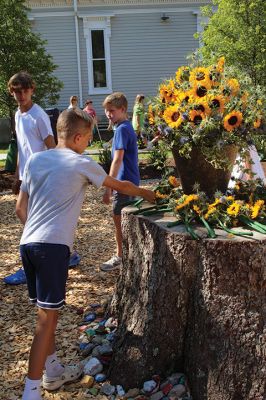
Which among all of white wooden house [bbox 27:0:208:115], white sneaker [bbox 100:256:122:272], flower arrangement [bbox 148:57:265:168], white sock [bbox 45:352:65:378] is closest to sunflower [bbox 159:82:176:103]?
flower arrangement [bbox 148:57:265:168]

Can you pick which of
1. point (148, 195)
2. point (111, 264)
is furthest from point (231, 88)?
point (111, 264)

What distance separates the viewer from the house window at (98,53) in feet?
57.0

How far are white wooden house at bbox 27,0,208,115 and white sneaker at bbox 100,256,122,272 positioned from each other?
44.2ft

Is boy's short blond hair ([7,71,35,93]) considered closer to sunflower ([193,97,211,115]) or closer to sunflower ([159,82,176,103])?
sunflower ([159,82,176,103])

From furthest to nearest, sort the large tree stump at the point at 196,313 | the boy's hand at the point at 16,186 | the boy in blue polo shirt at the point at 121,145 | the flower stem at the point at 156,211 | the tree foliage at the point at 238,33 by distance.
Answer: the tree foliage at the point at 238,33 < the boy's hand at the point at 16,186 < the boy in blue polo shirt at the point at 121,145 < the flower stem at the point at 156,211 < the large tree stump at the point at 196,313

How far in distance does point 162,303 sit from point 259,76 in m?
11.4

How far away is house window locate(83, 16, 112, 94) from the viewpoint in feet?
57.0

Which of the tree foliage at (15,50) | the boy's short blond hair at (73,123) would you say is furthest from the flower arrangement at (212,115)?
the tree foliage at (15,50)

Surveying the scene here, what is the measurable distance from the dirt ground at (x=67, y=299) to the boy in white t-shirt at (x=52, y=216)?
18.1 inches

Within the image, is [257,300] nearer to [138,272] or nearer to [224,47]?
[138,272]

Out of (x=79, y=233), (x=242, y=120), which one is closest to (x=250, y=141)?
(x=242, y=120)

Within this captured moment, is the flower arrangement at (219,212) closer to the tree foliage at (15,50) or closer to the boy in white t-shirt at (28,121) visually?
the boy in white t-shirt at (28,121)

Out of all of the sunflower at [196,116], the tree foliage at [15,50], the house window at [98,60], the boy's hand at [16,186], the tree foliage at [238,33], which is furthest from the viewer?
the house window at [98,60]

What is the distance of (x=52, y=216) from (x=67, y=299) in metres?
1.65
